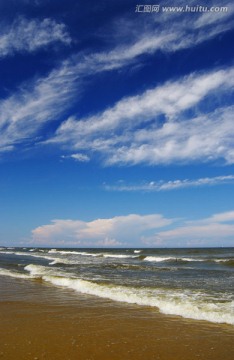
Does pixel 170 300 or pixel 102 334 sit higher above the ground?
pixel 170 300

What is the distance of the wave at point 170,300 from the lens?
33.3ft

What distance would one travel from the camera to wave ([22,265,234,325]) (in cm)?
1014

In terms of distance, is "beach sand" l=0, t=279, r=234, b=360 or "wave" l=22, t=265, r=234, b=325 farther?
"wave" l=22, t=265, r=234, b=325

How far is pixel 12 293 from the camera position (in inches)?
562

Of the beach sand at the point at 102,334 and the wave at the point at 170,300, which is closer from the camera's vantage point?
the beach sand at the point at 102,334

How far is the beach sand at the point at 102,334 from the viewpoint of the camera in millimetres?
6980

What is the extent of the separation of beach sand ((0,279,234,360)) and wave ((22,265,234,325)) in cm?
55

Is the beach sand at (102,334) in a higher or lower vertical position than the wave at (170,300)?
lower

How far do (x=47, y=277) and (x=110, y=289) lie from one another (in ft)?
21.8

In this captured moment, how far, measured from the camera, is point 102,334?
8.32 metres

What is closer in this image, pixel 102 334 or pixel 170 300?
pixel 102 334

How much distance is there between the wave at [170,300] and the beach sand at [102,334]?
553 mm

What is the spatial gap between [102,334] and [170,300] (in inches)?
172

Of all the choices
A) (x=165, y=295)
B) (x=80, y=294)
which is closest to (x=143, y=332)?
(x=165, y=295)
